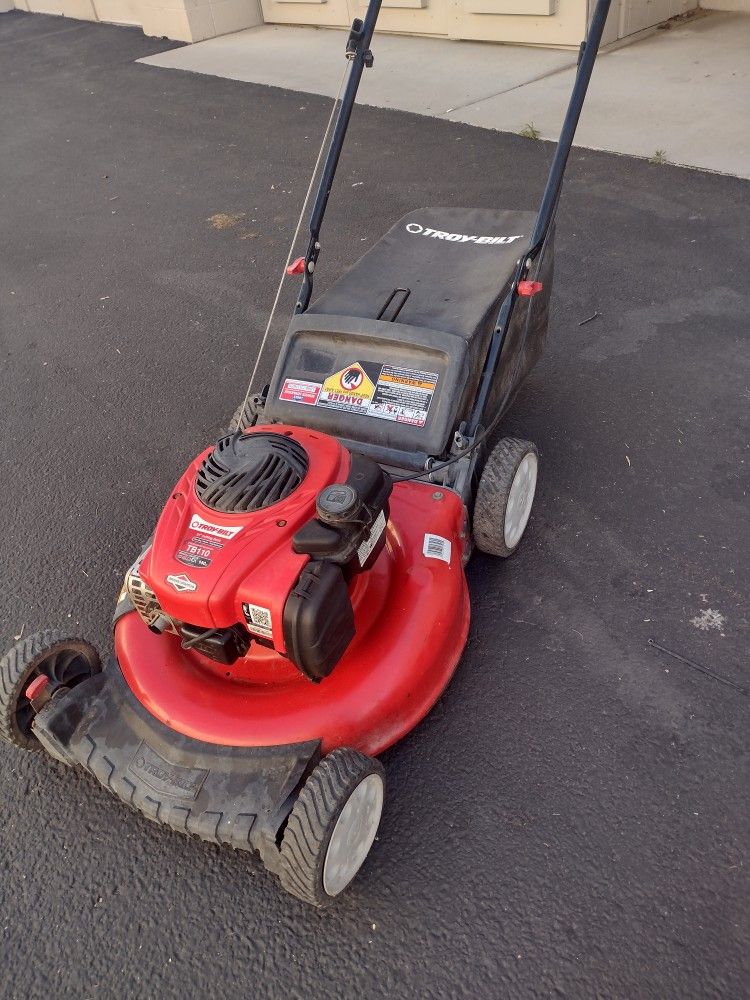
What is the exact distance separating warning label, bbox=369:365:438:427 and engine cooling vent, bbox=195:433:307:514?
482 mm

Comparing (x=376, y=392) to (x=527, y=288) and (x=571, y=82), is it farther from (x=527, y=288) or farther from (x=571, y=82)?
(x=571, y=82)

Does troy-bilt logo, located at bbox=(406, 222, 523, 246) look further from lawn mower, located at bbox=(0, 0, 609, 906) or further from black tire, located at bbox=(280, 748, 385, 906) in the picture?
black tire, located at bbox=(280, 748, 385, 906)

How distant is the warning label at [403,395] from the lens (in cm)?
228

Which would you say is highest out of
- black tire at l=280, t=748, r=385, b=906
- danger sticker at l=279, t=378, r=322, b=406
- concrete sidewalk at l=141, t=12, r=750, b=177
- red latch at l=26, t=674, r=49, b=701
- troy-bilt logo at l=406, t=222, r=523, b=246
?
troy-bilt logo at l=406, t=222, r=523, b=246

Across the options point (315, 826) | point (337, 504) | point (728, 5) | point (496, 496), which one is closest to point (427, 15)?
point (728, 5)

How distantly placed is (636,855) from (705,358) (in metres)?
2.09

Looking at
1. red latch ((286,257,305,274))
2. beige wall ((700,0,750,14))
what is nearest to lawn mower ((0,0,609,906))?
red latch ((286,257,305,274))

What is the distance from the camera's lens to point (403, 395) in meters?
2.30

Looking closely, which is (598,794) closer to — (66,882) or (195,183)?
(66,882)

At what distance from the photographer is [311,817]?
1.60 meters

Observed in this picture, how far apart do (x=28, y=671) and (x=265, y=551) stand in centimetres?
68

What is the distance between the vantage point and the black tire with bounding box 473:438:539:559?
7.54 ft

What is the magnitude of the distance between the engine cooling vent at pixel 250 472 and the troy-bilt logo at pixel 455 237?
1279 mm

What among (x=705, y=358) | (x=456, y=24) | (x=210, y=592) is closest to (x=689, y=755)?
(x=210, y=592)
